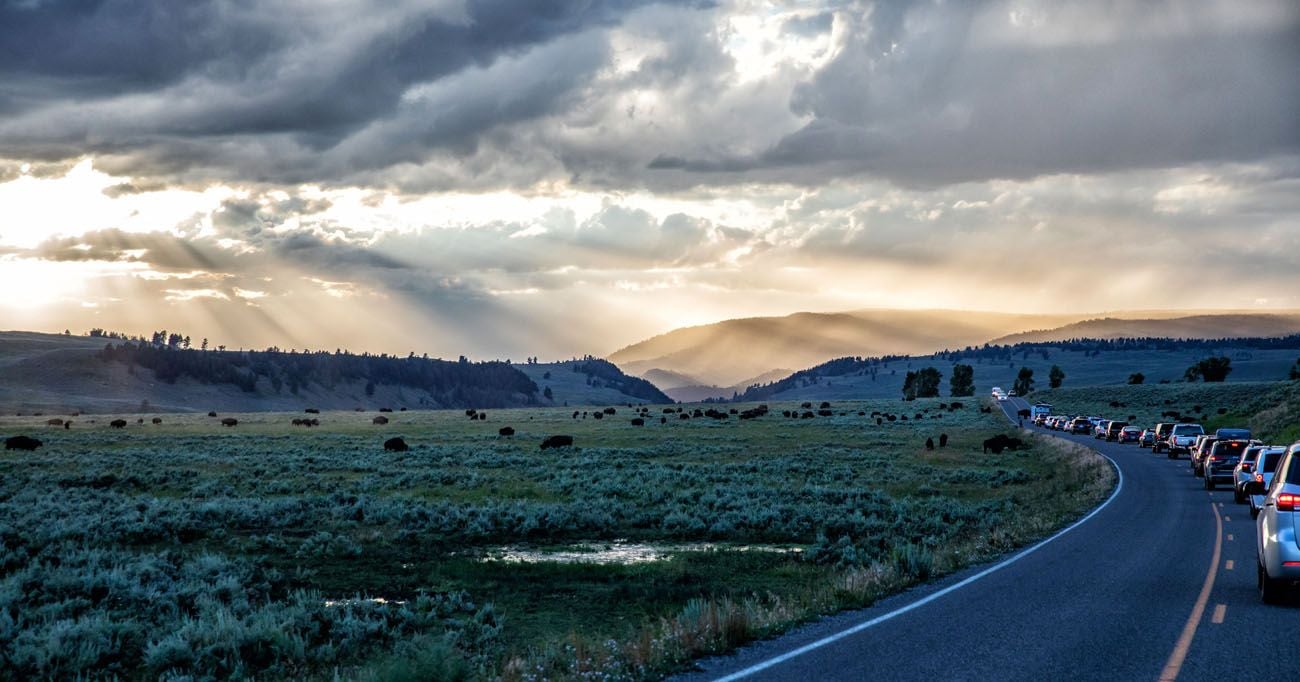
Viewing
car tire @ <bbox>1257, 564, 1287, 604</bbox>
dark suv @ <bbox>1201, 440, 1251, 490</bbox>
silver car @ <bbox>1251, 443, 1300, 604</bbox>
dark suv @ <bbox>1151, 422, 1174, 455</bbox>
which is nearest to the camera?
silver car @ <bbox>1251, 443, 1300, 604</bbox>

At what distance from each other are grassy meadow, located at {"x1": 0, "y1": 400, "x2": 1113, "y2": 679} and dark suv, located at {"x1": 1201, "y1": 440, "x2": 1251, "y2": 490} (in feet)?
10.9

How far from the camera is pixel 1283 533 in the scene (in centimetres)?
1284

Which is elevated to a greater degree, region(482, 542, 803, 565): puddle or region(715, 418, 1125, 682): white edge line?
region(715, 418, 1125, 682): white edge line

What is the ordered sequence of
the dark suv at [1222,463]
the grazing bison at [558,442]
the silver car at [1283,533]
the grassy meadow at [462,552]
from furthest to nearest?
the grazing bison at [558,442] → the dark suv at [1222,463] → the grassy meadow at [462,552] → the silver car at [1283,533]

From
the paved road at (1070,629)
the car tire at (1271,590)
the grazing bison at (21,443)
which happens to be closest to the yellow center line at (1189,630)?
the paved road at (1070,629)

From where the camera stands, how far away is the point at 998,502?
3206cm

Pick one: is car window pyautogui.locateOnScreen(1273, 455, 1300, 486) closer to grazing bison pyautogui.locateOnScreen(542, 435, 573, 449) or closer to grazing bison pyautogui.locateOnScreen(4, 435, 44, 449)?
grazing bison pyautogui.locateOnScreen(542, 435, 573, 449)

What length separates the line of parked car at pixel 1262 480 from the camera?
12.8 m

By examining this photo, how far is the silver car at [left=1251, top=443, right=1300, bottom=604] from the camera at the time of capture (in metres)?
12.7

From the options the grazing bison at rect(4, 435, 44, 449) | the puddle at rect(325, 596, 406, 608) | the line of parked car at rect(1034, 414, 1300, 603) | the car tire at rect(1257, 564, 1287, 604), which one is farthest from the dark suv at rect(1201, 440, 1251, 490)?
the grazing bison at rect(4, 435, 44, 449)

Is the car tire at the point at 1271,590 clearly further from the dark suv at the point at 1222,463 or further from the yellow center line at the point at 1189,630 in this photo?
the dark suv at the point at 1222,463

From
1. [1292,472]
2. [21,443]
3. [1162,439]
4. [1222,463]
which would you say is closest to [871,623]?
[1292,472]

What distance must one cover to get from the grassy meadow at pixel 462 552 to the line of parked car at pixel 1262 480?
4040 mm

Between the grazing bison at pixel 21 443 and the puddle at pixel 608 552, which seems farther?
the grazing bison at pixel 21 443
